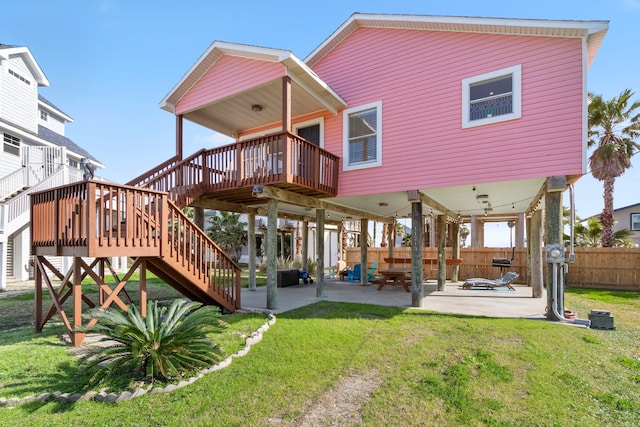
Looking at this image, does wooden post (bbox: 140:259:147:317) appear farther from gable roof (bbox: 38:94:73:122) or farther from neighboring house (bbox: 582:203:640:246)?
neighboring house (bbox: 582:203:640:246)

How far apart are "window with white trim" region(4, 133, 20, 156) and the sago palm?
1542 cm

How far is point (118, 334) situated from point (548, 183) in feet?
26.4

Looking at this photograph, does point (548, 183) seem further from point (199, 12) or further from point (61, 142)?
point (61, 142)

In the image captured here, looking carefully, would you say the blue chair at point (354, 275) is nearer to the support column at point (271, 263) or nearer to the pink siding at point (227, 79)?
the support column at point (271, 263)

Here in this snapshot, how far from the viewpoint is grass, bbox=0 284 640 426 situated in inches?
126

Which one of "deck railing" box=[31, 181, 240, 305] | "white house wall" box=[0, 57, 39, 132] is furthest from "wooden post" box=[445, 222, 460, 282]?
"white house wall" box=[0, 57, 39, 132]

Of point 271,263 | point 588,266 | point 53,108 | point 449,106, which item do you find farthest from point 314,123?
point 53,108

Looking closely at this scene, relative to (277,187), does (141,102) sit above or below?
above

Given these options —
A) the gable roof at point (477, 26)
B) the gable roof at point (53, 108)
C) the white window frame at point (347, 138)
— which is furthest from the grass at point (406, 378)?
the gable roof at point (53, 108)

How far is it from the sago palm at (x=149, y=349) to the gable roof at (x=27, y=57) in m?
18.0

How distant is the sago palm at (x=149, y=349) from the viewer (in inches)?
153

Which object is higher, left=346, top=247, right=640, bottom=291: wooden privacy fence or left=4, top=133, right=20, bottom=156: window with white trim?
left=4, top=133, right=20, bottom=156: window with white trim

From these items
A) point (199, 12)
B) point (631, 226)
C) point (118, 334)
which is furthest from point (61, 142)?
point (631, 226)

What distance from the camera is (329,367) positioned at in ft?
14.3
